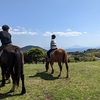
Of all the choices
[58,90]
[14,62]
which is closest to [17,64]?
[14,62]

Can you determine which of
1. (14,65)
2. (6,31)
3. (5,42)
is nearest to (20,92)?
(14,65)

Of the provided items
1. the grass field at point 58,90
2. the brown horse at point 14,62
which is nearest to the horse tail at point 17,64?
the brown horse at point 14,62

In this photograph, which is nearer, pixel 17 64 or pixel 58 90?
pixel 17 64

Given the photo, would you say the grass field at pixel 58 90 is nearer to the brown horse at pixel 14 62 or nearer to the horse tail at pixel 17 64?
the brown horse at pixel 14 62

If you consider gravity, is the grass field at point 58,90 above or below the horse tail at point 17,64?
below

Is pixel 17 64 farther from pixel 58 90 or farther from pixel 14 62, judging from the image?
pixel 58 90

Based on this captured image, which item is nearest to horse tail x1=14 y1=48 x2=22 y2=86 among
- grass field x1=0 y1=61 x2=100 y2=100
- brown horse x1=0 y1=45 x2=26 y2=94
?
brown horse x1=0 y1=45 x2=26 y2=94

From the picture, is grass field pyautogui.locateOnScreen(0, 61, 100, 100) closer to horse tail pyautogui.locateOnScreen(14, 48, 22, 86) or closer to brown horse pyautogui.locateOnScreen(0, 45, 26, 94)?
brown horse pyautogui.locateOnScreen(0, 45, 26, 94)

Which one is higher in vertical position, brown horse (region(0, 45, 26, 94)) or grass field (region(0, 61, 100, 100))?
brown horse (region(0, 45, 26, 94))

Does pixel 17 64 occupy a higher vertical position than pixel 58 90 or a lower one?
higher

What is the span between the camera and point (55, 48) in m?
11.4

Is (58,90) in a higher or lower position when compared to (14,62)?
lower

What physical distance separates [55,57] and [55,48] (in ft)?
2.12

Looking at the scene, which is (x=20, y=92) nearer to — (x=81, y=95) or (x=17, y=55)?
(x=17, y=55)
